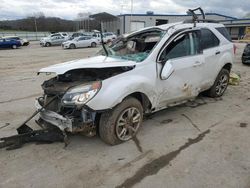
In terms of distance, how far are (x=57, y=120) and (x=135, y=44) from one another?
233cm

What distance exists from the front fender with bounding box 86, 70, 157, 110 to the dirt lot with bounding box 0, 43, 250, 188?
759mm

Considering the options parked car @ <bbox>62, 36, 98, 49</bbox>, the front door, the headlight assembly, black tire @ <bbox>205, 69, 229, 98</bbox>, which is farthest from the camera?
parked car @ <bbox>62, 36, 98, 49</bbox>

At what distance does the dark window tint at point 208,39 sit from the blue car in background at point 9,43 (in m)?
27.8

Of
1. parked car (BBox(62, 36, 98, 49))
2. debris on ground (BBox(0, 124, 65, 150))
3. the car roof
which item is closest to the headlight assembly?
debris on ground (BBox(0, 124, 65, 150))

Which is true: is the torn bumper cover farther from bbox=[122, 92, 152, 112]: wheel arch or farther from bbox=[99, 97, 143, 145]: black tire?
bbox=[122, 92, 152, 112]: wheel arch

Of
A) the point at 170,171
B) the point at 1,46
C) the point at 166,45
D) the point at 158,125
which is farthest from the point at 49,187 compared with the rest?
the point at 1,46

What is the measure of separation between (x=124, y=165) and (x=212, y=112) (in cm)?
274

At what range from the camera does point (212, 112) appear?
17.2 ft

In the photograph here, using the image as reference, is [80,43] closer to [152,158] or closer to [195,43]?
[195,43]

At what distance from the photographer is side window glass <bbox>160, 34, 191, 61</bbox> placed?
4297 mm

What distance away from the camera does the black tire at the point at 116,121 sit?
357 centimetres

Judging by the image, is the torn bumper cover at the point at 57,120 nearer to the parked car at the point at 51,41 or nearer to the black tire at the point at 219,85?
the black tire at the point at 219,85

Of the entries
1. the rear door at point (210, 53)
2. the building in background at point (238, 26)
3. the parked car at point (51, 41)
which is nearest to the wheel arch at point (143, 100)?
the rear door at point (210, 53)

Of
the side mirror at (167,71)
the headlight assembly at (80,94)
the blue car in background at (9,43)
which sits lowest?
the blue car in background at (9,43)
